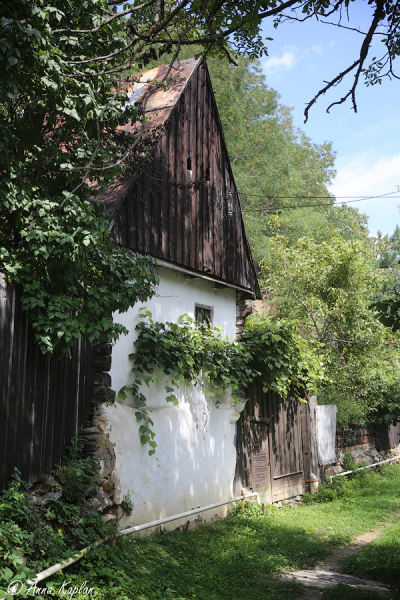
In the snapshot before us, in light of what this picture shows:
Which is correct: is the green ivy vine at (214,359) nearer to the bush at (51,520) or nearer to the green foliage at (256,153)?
the bush at (51,520)

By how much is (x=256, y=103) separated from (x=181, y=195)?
18883 mm

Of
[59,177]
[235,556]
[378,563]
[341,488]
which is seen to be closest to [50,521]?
[235,556]

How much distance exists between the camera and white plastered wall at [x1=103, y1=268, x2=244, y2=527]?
7.53 m

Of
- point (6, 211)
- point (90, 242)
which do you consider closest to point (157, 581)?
point (90, 242)

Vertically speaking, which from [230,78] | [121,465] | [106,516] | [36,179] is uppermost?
[230,78]

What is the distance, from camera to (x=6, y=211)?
18.1 ft

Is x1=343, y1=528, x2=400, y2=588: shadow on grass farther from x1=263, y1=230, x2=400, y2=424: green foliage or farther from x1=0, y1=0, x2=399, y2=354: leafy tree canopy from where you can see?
x1=263, y1=230, x2=400, y2=424: green foliage

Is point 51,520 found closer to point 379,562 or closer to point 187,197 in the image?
point 379,562

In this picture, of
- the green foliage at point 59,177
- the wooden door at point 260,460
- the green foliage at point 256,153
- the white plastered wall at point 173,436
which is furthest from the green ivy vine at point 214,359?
the green foliage at point 256,153

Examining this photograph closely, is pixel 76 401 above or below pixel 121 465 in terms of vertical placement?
above

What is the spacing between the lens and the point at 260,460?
11.2 m

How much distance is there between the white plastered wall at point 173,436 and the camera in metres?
7.53

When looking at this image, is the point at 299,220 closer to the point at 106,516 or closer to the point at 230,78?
the point at 230,78

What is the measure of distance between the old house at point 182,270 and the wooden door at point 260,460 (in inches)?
37.1
